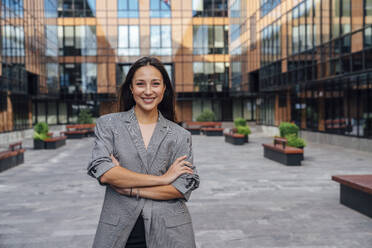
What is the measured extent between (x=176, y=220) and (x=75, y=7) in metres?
45.6

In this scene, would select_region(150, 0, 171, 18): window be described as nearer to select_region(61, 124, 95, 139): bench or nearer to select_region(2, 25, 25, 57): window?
select_region(2, 25, 25, 57): window

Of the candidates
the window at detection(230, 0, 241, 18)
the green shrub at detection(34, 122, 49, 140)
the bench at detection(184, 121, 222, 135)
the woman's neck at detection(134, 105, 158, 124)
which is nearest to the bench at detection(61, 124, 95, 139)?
the green shrub at detection(34, 122, 49, 140)

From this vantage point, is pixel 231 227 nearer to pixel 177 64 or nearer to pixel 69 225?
pixel 69 225

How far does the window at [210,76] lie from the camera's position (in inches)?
Answer: 1820

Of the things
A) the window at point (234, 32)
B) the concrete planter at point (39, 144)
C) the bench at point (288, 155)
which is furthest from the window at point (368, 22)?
the window at point (234, 32)

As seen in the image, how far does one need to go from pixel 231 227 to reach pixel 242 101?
139 ft

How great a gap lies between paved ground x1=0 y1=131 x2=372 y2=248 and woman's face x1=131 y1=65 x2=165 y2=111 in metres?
3.45

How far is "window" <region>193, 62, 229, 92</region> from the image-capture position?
152 feet

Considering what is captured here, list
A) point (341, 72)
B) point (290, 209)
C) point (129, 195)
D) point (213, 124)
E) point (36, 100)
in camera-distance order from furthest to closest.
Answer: point (36, 100) → point (213, 124) → point (341, 72) → point (290, 209) → point (129, 195)

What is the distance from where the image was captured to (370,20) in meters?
17.4

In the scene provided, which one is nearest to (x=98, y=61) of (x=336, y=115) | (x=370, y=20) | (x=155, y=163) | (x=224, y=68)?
(x=224, y=68)

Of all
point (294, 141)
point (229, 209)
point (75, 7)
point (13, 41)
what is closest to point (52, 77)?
point (75, 7)

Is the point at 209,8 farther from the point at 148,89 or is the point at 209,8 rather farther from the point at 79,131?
the point at 148,89

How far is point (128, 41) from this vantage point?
1773 inches
